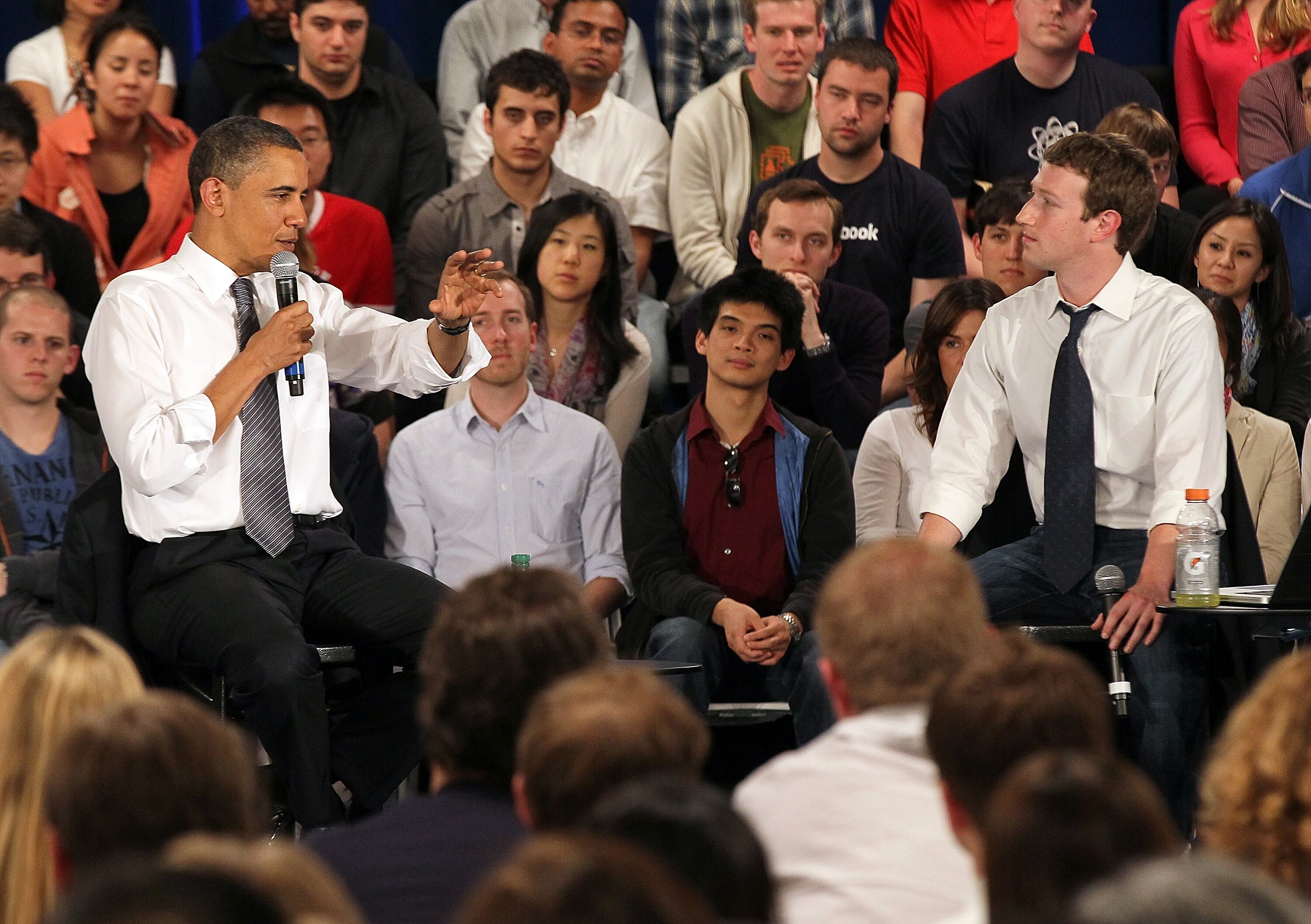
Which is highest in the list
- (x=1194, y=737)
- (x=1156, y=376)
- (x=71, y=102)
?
(x=71, y=102)

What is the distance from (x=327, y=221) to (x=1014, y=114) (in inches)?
90.6

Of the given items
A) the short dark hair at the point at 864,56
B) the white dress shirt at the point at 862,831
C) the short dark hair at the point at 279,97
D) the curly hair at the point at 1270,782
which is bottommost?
the white dress shirt at the point at 862,831

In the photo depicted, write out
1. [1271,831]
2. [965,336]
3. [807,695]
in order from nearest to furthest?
[1271,831], [807,695], [965,336]

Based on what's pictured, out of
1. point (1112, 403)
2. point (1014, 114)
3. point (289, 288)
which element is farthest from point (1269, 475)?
point (289, 288)

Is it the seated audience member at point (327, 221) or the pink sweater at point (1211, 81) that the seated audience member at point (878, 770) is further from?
the pink sweater at point (1211, 81)

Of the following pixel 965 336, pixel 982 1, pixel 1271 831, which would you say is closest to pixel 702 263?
pixel 965 336

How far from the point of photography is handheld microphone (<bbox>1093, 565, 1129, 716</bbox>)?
349 cm

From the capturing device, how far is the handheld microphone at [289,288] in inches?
131

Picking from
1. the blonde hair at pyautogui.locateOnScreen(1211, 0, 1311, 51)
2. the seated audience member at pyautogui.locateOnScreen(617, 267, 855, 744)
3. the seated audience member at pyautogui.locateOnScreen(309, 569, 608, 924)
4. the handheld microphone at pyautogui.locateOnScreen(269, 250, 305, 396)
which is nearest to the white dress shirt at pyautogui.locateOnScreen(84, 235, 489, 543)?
the handheld microphone at pyautogui.locateOnScreen(269, 250, 305, 396)

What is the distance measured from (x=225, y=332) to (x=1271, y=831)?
2.51 m

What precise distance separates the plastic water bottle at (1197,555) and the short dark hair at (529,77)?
248 centimetres

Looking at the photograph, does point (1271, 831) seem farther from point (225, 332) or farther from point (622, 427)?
point (622, 427)

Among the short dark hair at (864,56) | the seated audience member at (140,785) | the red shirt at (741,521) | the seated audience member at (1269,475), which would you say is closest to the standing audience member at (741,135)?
the short dark hair at (864,56)

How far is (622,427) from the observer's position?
16.0ft
